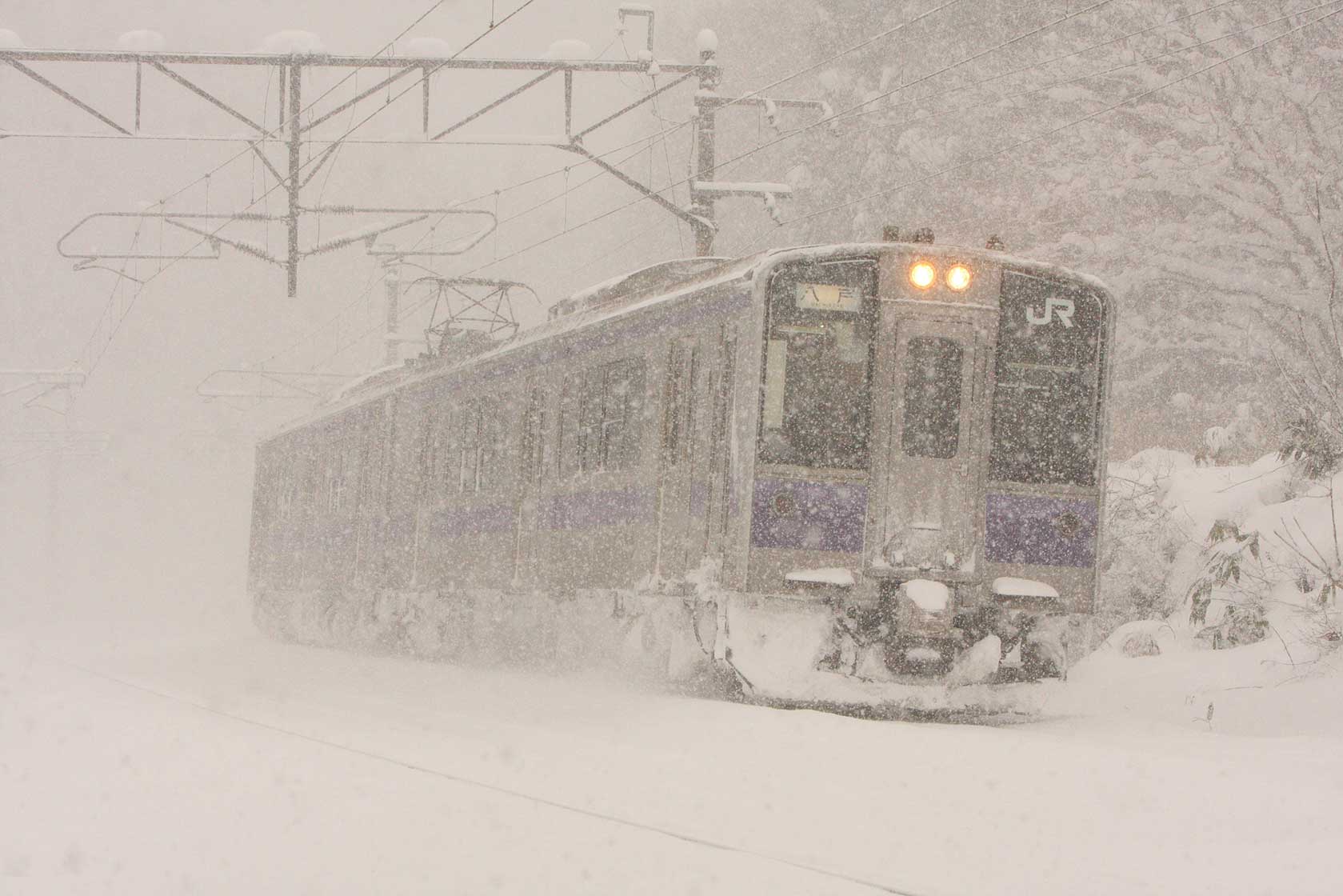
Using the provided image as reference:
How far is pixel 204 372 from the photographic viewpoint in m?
85.6

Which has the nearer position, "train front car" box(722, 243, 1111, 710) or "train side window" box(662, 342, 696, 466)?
"train front car" box(722, 243, 1111, 710)

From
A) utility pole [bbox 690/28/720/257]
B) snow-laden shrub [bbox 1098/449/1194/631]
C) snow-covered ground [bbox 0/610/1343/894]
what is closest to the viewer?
snow-covered ground [bbox 0/610/1343/894]

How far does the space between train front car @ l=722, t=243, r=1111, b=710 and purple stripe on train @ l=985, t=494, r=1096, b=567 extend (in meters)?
0.01

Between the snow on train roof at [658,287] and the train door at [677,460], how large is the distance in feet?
1.61

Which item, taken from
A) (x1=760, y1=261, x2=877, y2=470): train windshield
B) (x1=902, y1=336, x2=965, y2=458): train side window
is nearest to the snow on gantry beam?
(x1=760, y1=261, x2=877, y2=470): train windshield

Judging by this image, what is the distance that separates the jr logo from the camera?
11297 millimetres

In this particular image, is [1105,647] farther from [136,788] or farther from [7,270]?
[7,270]

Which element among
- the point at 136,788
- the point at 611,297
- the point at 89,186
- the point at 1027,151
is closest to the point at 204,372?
the point at 89,186

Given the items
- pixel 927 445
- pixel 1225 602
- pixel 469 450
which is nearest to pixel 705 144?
pixel 469 450

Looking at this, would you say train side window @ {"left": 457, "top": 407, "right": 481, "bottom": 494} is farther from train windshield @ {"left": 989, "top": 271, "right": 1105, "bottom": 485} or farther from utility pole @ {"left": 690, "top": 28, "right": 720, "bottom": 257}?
train windshield @ {"left": 989, "top": 271, "right": 1105, "bottom": 485}

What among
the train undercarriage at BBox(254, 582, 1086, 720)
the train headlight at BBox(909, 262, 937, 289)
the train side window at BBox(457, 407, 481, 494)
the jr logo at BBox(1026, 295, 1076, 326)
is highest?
the train headlight at BBox(909, 262, 937, 289)

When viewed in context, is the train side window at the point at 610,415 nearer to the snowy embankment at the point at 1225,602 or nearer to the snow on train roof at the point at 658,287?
the snow on train roof at the point at 658,287

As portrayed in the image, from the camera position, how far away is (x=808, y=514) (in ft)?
35.4

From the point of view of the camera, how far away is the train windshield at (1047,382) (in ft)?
36.8
